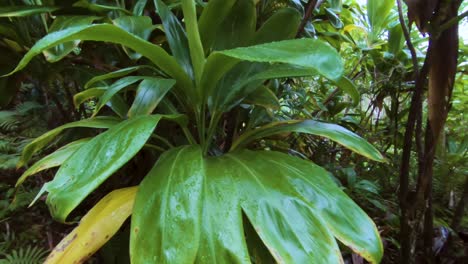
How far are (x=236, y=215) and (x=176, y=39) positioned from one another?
1.50 feet

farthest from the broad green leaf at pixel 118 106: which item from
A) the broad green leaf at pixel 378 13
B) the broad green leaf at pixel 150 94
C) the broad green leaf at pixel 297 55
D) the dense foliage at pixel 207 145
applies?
the broad green leaf at pixel 378 13

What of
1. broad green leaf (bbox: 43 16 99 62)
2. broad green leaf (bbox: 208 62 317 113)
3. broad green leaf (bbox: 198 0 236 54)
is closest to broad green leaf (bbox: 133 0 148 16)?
broad green leaf (bbox: 43 16 99 62)

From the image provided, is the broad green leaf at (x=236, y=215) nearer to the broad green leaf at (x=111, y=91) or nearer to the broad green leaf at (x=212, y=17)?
the broad green leaf at (x=111, y=91)

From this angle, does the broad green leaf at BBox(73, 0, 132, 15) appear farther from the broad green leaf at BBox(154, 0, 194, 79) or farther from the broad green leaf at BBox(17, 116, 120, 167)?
the broad green leaf at BBox(17, 116, 120, 167)

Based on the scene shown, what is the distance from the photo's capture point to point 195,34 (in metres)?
0.60

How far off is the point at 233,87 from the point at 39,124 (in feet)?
2.51

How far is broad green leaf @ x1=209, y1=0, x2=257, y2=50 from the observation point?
77cm

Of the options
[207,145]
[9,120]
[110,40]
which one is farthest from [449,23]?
[9,120]

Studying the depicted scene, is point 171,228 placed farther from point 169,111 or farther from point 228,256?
point 169,111

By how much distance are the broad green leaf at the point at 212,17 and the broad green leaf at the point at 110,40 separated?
0.16 metres

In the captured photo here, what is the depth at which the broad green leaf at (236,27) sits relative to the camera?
0.77 meters

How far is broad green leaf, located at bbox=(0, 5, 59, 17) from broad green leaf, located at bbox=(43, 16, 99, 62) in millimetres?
33

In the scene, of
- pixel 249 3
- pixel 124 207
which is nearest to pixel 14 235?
pixel 124 207

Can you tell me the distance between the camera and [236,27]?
781 mm
